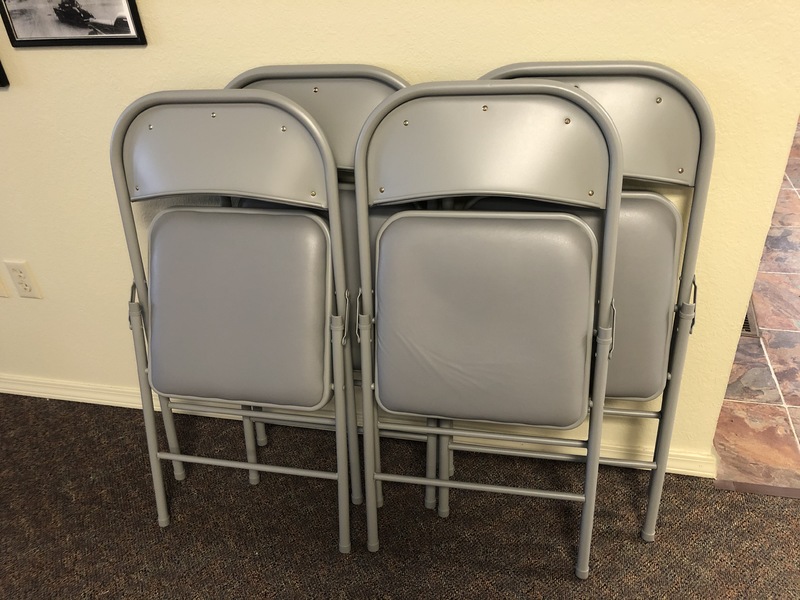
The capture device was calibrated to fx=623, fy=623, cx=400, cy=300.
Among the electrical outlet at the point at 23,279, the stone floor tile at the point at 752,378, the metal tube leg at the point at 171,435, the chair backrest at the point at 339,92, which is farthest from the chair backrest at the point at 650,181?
the electrical outlet at the point at 23,279

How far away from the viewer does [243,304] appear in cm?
130

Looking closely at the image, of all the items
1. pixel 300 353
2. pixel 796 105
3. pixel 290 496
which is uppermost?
pixel 796 105

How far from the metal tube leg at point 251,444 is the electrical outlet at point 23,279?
0.78m

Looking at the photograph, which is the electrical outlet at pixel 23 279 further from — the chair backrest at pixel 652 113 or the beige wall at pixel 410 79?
the chair backrest at pixel 652 113

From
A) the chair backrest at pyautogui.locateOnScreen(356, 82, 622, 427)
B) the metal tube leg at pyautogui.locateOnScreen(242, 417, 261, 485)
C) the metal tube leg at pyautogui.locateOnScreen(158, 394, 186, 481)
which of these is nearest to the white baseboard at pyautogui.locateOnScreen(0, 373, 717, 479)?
the metal tube leg at pyautogui.locateOnScreen(158, 394, 186, 481)

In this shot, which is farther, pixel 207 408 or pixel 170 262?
pixel 207 408

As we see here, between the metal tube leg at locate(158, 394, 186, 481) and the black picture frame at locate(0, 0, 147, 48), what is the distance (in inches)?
33.1

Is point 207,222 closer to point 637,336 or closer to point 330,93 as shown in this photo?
point 330,93

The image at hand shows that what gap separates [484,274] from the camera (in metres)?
1.17

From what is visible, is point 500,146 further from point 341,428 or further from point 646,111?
point 341,428

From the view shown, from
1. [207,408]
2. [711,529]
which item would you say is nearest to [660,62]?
[711,529]

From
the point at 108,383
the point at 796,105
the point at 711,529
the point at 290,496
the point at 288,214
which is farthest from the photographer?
the point at 108,383

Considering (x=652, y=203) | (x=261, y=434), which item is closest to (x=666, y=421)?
(x=652, y=203)

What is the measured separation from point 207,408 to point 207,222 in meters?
0.49
